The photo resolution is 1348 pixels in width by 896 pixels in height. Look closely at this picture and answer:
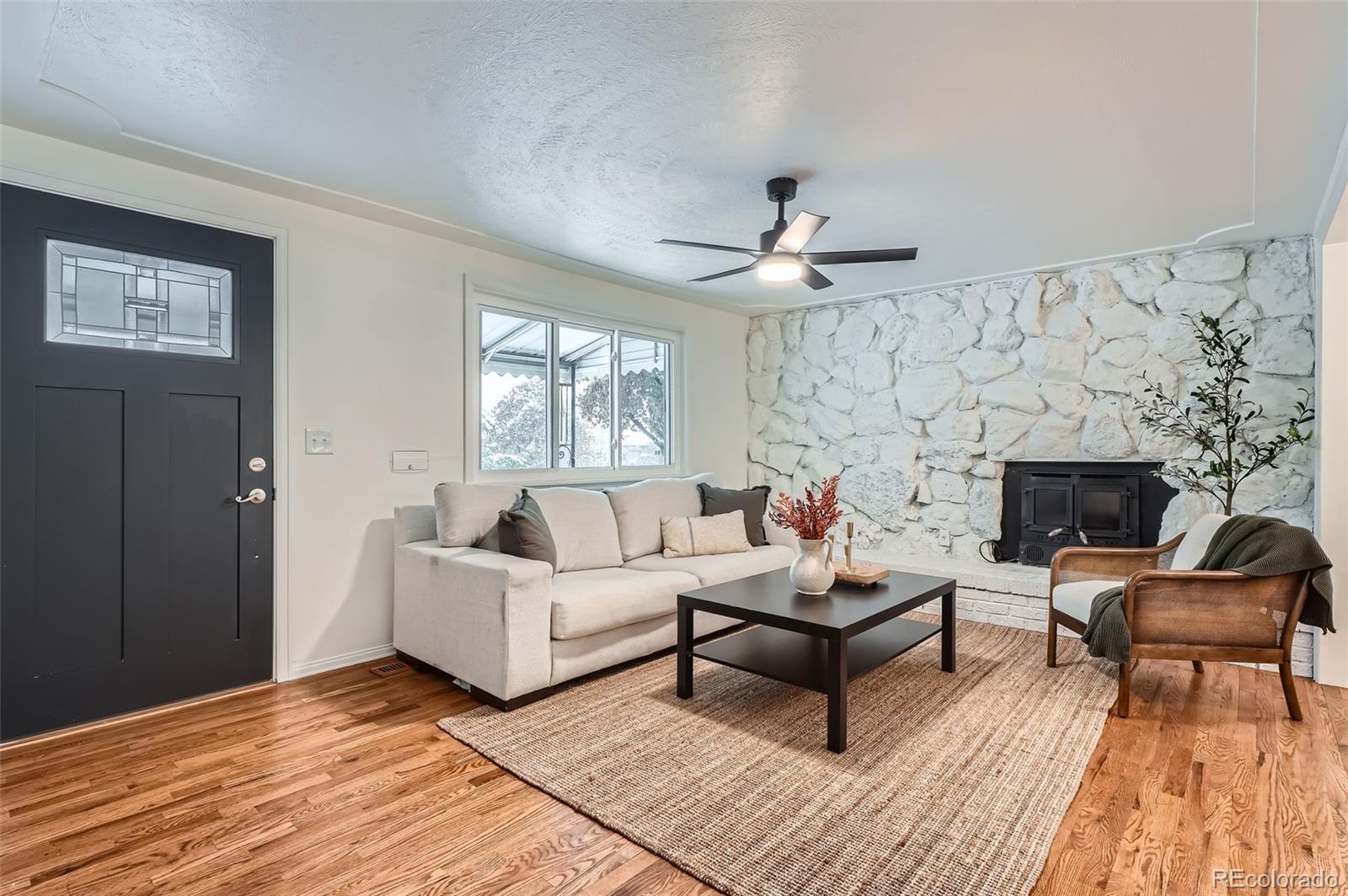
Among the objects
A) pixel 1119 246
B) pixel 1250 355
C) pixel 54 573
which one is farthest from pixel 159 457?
pixel 1250 355

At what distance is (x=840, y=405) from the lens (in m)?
5.65

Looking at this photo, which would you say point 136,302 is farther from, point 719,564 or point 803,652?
point 803,652

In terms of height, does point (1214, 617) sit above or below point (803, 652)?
above

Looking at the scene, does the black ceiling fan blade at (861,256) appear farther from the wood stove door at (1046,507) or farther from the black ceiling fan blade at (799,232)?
the wood stove door at (1046,507)

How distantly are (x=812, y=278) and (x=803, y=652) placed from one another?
1808mm

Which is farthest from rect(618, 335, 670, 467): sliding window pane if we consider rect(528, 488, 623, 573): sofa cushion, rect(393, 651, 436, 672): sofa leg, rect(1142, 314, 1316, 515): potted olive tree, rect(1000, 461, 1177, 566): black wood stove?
rect(1142, 314, 1316, 515): potted olive tree

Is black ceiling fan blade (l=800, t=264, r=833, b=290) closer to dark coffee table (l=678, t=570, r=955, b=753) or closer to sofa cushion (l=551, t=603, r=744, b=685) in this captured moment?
dark coffee table (l=678, t=570, r=955, b=753)

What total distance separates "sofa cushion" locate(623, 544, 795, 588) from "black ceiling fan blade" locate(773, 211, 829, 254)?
177 cm

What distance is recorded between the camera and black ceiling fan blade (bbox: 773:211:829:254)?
279 centimetres

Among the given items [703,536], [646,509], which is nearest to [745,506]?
[703,536]

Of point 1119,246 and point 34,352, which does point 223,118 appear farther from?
point 1119,246

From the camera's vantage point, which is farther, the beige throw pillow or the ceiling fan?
the beige throw pillow

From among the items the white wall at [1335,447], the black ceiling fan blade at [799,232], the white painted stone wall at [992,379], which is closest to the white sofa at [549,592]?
the white painted stone wall at [992,379]

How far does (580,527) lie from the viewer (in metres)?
3.80
